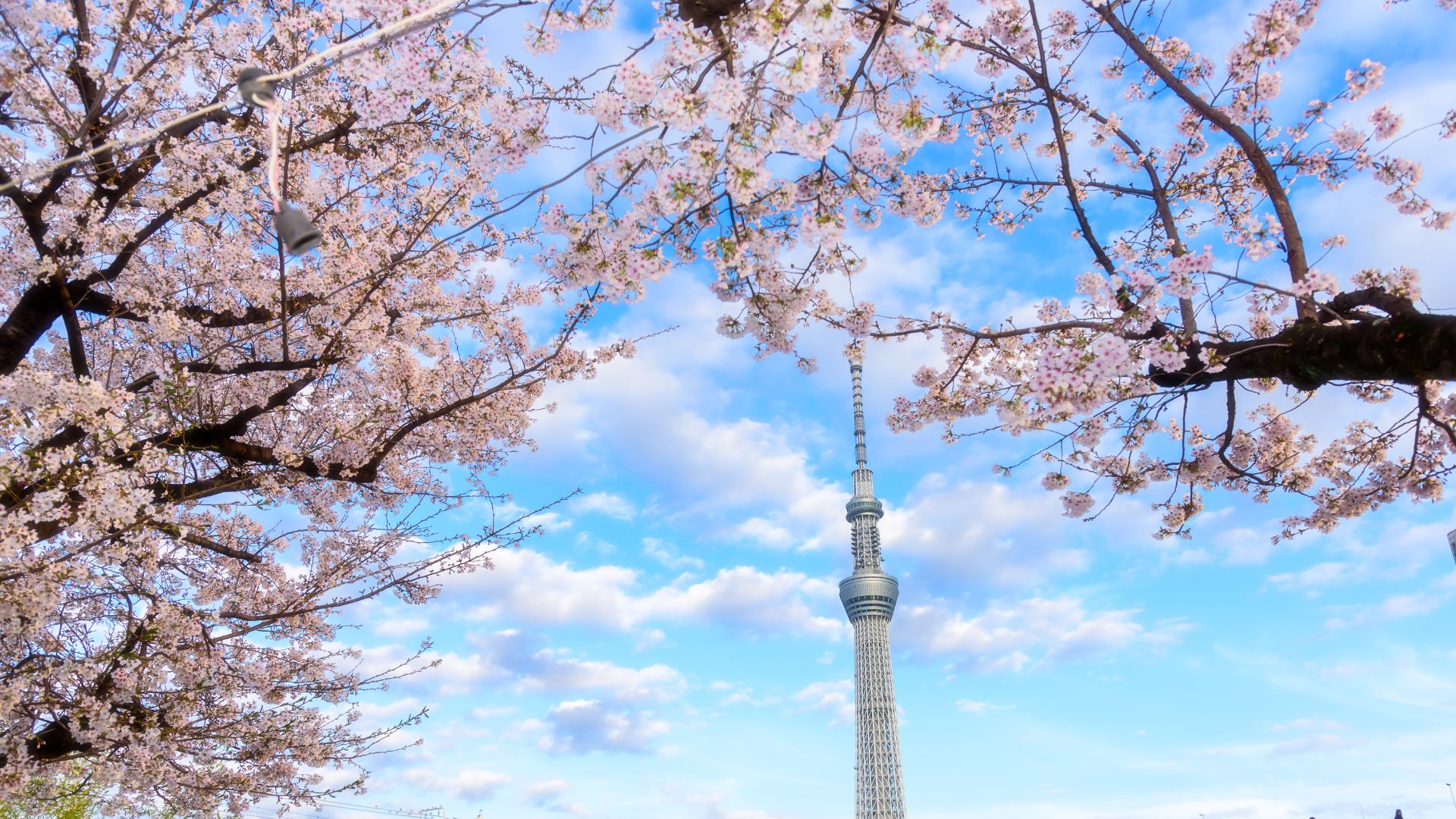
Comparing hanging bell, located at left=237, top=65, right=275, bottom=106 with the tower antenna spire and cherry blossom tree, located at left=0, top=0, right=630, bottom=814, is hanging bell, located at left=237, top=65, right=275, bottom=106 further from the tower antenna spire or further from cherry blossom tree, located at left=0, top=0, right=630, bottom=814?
the tower antenna spire

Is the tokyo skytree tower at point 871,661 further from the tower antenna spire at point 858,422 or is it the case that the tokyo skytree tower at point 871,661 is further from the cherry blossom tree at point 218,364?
the cherry blossom tree at point 218,364

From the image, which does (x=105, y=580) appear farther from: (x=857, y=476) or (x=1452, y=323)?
(x=857, y=476)

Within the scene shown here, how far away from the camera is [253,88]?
11.6ft

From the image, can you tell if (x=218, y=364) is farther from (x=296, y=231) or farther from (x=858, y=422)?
(x=858, y=422)

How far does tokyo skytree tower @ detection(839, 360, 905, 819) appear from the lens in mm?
54812

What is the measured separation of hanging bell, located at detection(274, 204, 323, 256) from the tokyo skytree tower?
55024mm

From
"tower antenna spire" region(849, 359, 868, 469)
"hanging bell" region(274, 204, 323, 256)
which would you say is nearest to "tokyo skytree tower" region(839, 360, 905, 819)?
"tower antenna spire" region(849, 359, 868, 469)

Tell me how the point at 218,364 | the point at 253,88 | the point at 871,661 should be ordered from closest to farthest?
the point at 253,88 → the point at 218,364 → the point at 871,661

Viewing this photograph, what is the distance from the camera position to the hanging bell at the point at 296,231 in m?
3.63

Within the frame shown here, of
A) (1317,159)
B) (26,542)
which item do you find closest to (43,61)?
(26,542)

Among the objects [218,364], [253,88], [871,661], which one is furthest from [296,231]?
[871,661]

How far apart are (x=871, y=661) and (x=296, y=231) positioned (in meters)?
58.7

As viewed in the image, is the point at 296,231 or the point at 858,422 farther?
the point at 858,422

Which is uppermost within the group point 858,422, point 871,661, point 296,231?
point 858,422
